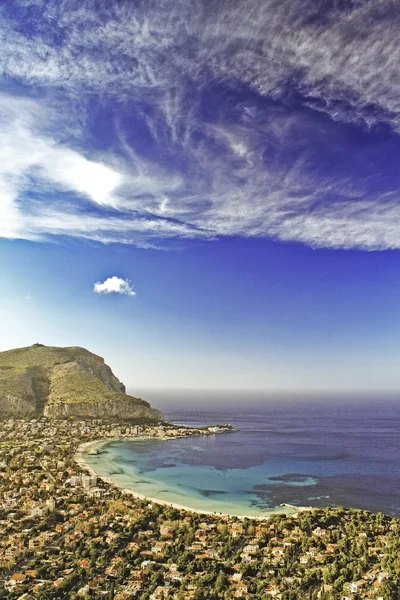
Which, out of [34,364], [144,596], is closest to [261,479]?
[144,596]

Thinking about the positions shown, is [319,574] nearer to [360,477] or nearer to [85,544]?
[85,544]

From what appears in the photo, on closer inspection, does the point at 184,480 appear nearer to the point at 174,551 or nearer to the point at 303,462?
the point at 303,462

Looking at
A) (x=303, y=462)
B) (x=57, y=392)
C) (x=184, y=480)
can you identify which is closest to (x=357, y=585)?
(x=184, y=480)

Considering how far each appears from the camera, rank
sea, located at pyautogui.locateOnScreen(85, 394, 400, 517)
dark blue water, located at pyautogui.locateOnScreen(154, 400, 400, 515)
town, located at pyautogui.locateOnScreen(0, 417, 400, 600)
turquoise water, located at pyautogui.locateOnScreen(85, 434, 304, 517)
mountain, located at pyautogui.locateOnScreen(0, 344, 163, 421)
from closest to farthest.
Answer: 1. town, located at pyautogui.locateOnScreen(0, 417, 400, 600)
2. turquoise water, located at pyautogui.locateOnScreen(85, 434, 304, 517)
3. sea, located at pyautogui.locateOnScreen(85, 394, 400, 517)
4. dark blue water, located at pyautogui.locateOnScreen(154, 400, 400, 515)
5. mountain, located at pyautogui.locateOnScreen(0, 344, 163, 421)

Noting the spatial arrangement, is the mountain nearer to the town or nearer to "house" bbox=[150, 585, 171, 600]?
the town

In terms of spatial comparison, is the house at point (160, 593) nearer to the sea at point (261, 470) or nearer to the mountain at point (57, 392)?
the sea at point (261, 470)

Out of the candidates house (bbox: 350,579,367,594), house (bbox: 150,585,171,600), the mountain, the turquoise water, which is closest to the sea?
the turquoise water

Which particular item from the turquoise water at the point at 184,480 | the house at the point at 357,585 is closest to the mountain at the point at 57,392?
the turquoise water at the point at 184,480
